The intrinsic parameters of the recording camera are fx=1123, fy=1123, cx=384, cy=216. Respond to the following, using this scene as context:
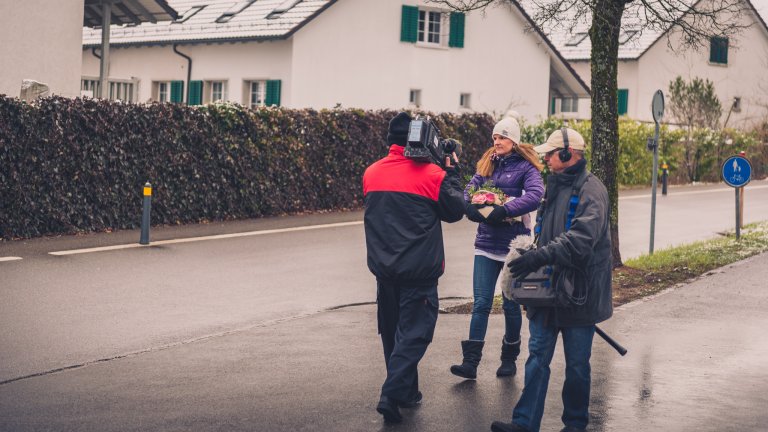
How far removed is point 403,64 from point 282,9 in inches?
164

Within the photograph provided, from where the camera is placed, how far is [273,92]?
1262 inches

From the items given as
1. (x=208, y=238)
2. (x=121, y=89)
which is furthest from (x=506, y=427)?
(x=121, y=89)

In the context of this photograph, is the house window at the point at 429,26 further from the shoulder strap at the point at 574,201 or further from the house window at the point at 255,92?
the shoulder strap at the point at 574,201

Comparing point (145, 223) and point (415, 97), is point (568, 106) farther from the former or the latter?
point (145, 223)

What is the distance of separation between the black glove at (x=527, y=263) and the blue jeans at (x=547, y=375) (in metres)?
0.31

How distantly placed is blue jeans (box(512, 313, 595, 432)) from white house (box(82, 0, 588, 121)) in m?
23.3

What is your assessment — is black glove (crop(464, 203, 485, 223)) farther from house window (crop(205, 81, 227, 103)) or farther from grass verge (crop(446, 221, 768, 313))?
house window (crop(205, 81, 227, 103))

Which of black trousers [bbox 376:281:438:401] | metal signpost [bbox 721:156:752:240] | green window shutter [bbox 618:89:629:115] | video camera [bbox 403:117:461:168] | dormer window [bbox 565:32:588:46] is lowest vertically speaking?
black trousers [bbox 376:281:438:401]

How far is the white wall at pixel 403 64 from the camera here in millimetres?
32156

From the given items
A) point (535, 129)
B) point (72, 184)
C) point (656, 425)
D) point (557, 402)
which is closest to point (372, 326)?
point (557, 402)

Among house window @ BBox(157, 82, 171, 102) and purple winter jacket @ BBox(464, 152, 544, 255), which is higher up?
house window @ BBox(157, 82, 171, 102)

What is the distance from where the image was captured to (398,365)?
7008 mm

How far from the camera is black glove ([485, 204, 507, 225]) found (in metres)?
7.95

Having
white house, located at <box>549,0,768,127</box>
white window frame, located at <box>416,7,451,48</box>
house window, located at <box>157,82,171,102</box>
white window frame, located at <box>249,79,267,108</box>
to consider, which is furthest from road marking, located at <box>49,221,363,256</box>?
white house, located at <box>549,0,768,127</box>
